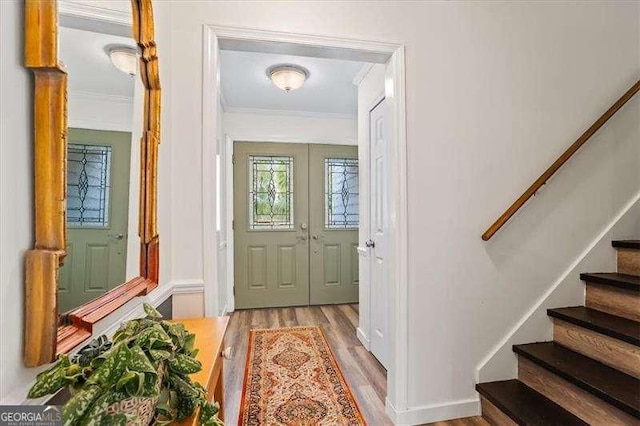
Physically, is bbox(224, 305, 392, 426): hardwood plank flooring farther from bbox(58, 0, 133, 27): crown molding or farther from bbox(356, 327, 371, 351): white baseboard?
bbox(58, 0, 133, 27): crown molding

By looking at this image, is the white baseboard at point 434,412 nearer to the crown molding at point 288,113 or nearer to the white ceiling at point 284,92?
the white ceiling at point 284,92

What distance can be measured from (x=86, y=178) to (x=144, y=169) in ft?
1.25

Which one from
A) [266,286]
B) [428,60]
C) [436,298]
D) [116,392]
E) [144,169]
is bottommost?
[266,286]

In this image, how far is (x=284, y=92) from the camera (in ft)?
11.1

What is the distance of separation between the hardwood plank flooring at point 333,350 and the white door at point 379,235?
187 mm

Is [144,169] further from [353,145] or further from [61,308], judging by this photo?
[353,145]

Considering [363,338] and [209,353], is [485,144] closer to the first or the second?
[209,353]

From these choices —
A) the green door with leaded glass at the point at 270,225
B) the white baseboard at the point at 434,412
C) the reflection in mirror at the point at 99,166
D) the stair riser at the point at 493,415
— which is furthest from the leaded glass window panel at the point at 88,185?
the green door with leaded glass at the point at 270,225

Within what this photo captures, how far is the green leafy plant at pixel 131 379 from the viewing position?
48 cm

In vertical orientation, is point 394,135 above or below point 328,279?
above

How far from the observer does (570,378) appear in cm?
153

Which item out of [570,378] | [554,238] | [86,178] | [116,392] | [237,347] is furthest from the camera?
[237,347]

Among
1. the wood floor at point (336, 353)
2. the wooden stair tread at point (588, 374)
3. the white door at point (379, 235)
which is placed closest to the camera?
the wooden stair tread at point (588, 374)

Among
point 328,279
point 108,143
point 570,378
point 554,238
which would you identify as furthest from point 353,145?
point 108,143
